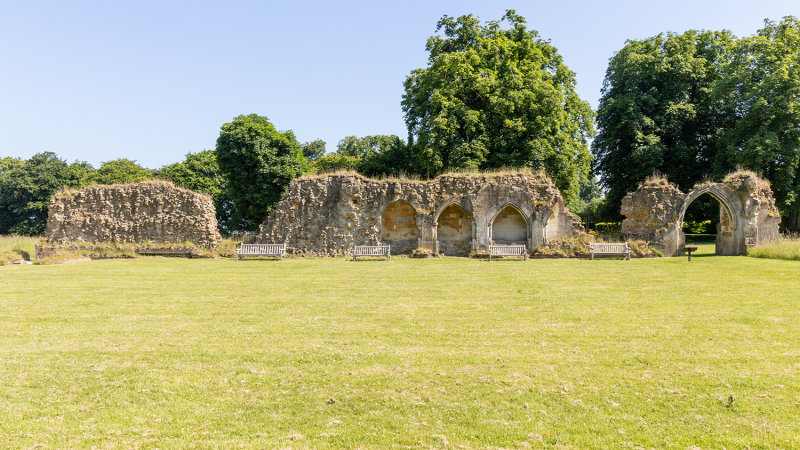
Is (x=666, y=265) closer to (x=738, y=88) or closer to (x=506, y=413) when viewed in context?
(x=506, y=413)

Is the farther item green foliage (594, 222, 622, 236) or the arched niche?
green foliage (594, 222, 622, 236)

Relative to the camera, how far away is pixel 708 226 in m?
41.7

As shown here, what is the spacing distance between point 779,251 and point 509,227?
11460 mm

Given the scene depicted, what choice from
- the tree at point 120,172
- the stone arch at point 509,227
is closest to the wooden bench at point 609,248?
the stone arch at point 509,227

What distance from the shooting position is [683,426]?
408 cm

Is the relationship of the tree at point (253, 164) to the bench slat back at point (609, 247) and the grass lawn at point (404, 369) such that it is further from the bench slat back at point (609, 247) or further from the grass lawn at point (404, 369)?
the grass lawn at point (404, 369)

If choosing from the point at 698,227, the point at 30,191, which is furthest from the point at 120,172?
the point at 698,227

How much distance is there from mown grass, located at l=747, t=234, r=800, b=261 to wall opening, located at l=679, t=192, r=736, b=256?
224 centimetres

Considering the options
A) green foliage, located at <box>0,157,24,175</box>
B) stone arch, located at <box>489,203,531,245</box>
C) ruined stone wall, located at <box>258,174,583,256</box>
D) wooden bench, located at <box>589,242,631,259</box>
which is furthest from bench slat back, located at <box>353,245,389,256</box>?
green foliage, located at <box>0,157,24,175</box>

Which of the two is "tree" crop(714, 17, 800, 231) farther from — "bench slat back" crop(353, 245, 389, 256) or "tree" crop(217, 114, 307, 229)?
"tree" crop(217, 114, 307, 229)

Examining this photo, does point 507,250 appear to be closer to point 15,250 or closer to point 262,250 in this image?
point 262,250

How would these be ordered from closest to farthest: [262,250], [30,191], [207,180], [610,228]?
[262,250]
[610,228]
[30,191]
[207,180]

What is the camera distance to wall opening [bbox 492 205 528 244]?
2414 centimetres

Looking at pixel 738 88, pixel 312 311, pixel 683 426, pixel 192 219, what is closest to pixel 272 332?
pixel 312 311
